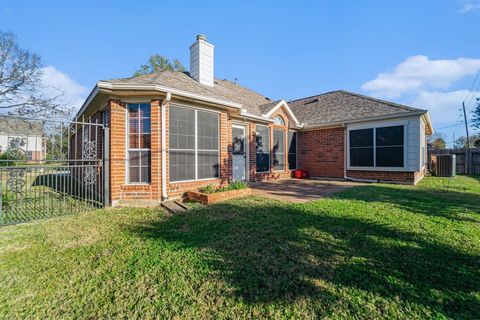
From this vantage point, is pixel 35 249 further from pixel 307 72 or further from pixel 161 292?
pixel 307 72

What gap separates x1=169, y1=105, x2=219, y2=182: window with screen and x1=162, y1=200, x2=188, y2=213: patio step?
0.75 meters

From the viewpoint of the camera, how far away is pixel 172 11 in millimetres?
8781

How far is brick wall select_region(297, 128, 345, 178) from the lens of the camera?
37.5 feet

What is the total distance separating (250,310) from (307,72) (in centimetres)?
1513

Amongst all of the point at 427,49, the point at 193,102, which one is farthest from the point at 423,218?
the point at 427,49

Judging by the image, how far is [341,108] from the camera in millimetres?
12406

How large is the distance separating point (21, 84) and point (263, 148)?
16.7 m

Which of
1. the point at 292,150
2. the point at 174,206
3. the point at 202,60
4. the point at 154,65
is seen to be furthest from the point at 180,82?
the point at 154,65

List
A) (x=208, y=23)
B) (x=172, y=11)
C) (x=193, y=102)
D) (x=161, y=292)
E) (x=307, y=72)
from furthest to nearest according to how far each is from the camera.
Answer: (x=307, y=72) < (x=208, y=23) < (x=172, y=11) < (x=193, y=102) < (x=161, y=292)

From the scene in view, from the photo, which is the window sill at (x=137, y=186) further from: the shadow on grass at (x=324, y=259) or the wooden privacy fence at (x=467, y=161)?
the wooden privacy fence at (x=467, y=161)

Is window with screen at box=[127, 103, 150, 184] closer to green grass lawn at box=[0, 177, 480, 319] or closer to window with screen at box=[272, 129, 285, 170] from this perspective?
green grass lawn at box=[0, 177, 480, 319]

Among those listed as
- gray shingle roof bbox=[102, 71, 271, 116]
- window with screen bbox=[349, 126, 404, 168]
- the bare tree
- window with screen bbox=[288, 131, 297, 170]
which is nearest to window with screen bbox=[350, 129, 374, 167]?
window with screen bbox=[349, 126, 404, 168]

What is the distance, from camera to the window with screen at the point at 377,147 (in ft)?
31.6

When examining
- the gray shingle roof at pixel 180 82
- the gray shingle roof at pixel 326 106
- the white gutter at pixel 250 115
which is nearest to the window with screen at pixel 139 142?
the gray shingle roof at pixel 180 82
